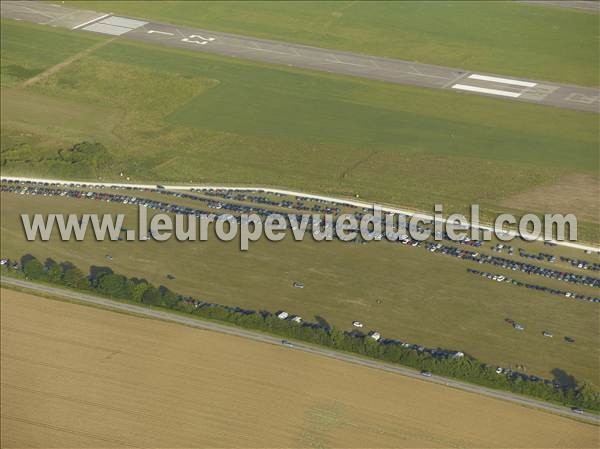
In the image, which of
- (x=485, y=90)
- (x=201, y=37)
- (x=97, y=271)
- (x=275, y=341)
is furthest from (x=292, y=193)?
(x=201, y=37)

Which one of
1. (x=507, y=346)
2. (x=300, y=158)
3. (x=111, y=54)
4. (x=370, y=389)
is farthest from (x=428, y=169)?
(x=111, y=54)

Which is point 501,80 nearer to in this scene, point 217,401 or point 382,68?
point 382,68

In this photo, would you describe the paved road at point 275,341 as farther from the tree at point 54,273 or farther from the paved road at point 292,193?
the paved road at point 292,193

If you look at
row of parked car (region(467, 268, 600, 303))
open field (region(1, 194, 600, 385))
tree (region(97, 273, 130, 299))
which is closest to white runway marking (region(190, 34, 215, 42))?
open field (region(1, 194, 600, 385))

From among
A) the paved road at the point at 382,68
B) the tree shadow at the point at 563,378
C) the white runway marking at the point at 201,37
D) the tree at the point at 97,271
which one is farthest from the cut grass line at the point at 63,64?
the tree shadow at the point at 563,378

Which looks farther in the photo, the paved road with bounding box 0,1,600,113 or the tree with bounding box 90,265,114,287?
the paved road with bounding box 0,1,600,113

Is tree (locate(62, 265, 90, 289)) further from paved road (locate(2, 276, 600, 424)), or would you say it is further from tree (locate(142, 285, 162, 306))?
tree (locate(142, 285, 162, 306))
